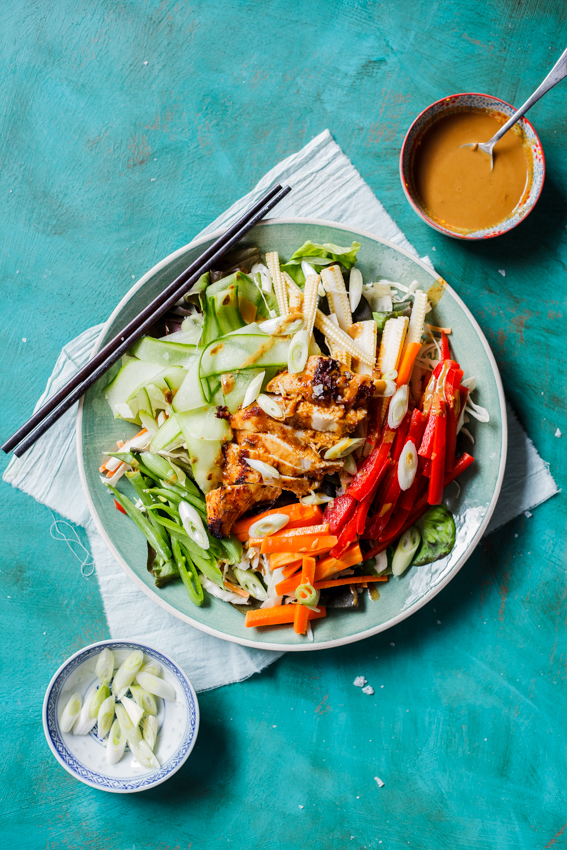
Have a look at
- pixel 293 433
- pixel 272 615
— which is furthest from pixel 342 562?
pixel 293 433

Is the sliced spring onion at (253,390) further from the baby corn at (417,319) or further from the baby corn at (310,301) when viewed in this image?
the baby corn at (417,319)

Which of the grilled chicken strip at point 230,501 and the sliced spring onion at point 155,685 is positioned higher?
the grilled chicken strip at point 230,501

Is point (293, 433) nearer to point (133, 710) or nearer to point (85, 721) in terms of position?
point (133, 710)

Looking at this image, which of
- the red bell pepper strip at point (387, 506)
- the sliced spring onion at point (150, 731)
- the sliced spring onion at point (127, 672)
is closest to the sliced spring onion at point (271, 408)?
the red bell pepper strip at point (387, 506)

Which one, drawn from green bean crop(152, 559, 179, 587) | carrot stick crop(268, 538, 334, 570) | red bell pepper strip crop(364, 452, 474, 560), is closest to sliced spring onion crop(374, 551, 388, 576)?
red bell pepper strip crop(364, 452, 474, 560)

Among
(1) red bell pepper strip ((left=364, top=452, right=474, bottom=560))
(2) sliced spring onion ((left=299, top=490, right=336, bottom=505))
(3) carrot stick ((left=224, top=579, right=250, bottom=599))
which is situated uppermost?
(2) sliced spring onion ((left=299, top=490, right=336, bottom=505))

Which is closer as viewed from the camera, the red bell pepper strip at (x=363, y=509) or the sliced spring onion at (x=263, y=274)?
the red bell pepper strip at (x=363, y=509)

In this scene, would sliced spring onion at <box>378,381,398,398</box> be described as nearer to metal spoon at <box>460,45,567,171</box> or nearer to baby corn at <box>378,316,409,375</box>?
baby corn at <box>378,316,409,375</box>
